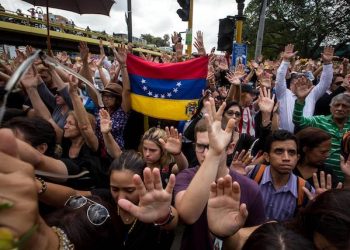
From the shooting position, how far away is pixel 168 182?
136 centimetres

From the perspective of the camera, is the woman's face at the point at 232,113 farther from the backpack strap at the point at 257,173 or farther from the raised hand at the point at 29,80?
the raised hand at the point at 29,80

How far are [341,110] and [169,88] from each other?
6.56 feet

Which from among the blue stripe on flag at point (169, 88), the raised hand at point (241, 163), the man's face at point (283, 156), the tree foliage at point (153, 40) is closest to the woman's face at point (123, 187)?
the raised hand at point (241, 163)

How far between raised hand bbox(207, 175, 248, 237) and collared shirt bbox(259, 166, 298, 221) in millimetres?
860

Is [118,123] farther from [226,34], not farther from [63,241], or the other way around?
[226,34]

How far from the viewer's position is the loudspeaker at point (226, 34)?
6410 millimetres

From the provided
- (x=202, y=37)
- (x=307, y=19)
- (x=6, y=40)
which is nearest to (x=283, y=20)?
(x=307, y=19)


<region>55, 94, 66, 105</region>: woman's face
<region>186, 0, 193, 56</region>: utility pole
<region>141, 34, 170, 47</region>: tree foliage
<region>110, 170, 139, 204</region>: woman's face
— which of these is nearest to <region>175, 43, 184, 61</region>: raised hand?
<region>186, 0, 193, 56</region>: utility pole

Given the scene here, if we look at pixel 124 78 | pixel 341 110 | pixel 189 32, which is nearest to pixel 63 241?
pixel 341 110

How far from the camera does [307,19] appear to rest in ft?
106

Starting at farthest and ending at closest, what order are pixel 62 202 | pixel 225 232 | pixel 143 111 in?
1. pixel 143 111
2. pixel 62 202
3. pixel 225 232

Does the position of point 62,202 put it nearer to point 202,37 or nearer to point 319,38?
point 202,37

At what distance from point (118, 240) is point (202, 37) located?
13.7ft

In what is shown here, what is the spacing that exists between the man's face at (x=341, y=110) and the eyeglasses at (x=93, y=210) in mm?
2782
